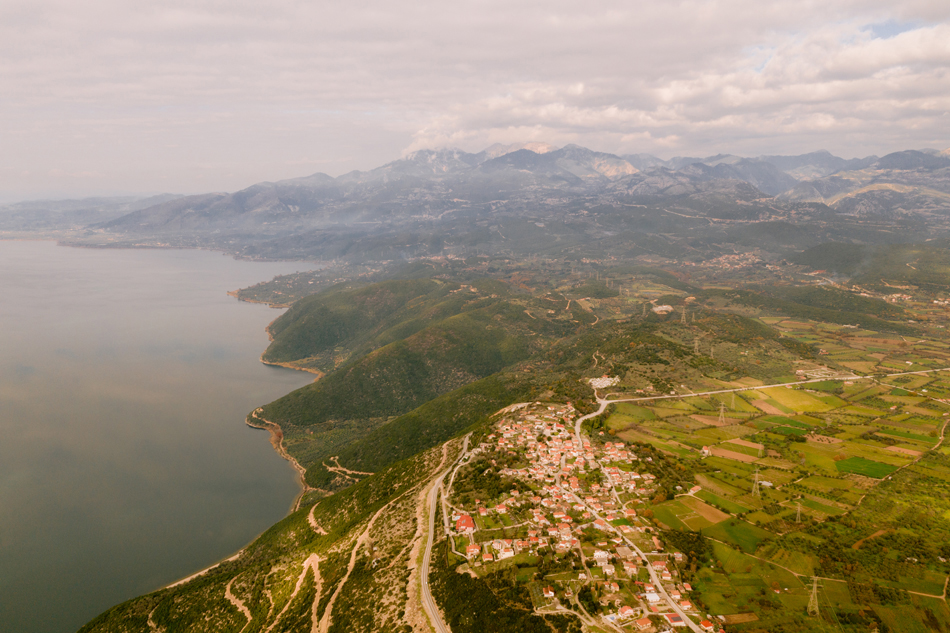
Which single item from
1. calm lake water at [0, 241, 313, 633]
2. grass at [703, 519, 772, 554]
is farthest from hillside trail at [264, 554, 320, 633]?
grass at [703, 519, 772, 554]

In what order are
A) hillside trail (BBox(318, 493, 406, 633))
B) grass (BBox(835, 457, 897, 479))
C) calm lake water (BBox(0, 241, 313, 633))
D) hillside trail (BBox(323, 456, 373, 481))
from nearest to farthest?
hillside trail (BBox(318, 493, 406, 633)), grass (BBox(835, 457, 897, 479)), calm lake water (BBox(0, 241, 313, 633)), hillside trail (BBox(323, 456, 373, 481))

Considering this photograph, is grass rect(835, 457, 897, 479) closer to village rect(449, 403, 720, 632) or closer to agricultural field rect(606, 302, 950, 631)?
agricultural field rect(606, 302, 950, 631)

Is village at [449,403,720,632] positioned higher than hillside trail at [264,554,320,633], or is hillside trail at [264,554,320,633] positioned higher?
village at [449,403,720,632]

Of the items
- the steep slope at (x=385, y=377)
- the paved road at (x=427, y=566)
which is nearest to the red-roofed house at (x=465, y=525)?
the paved road at (x=427, y=566)

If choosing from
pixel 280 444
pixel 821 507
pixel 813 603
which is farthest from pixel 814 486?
pixel 280 444

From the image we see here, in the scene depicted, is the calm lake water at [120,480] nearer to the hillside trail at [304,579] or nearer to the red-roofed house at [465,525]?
the hillside trail at [304,579]

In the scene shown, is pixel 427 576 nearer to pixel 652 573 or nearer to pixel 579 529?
pixel 579 529

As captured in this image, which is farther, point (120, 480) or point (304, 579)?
point (120, 480)
